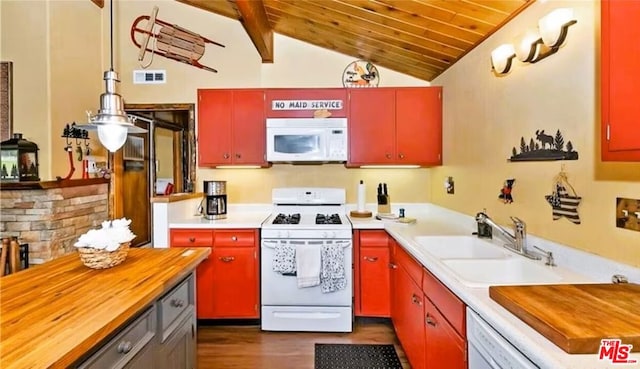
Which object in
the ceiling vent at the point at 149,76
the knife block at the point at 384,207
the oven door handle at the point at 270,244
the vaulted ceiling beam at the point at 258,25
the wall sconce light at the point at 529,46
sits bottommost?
the oven door handle at the point at 270,244

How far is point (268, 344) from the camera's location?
2.89m

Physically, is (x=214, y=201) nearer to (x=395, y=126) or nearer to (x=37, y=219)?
(x=37, y=219)

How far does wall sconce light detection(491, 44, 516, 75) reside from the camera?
209 centimetres

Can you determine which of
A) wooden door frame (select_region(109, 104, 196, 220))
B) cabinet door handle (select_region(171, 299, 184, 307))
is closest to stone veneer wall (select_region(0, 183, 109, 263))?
wooden door frame (select_region(109, 104, 196, 220))

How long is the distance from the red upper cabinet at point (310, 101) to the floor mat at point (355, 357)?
1.98m

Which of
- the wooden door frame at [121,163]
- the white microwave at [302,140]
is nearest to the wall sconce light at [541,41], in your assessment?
the white microwave at [302,140]

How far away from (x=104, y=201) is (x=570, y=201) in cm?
412

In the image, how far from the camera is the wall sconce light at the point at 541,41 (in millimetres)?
1619

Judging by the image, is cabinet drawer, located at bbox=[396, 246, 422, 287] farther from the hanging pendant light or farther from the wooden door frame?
the wooden door frame

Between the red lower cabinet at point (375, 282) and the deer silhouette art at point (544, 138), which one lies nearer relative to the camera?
the deer silhouette art at point (544, 138)

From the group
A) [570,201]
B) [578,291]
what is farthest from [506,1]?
[578,291]

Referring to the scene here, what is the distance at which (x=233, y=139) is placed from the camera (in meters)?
3.47

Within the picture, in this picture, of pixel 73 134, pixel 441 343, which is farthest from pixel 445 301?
pixel 73 134

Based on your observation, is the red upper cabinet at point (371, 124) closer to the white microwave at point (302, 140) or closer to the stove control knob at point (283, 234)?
the white microwave at point (302, 140)
